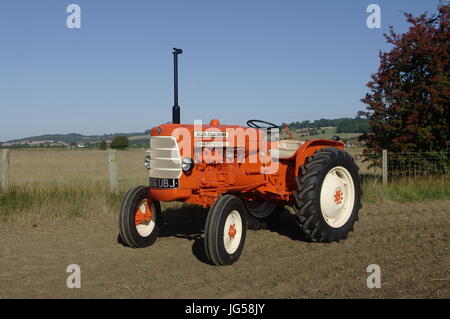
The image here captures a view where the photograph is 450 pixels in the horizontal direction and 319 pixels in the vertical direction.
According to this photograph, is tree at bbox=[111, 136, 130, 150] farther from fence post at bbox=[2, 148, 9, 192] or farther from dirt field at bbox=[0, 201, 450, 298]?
dirt field at bbox=[0, 201, 450, 298]

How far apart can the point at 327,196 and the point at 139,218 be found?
2364 millimetres

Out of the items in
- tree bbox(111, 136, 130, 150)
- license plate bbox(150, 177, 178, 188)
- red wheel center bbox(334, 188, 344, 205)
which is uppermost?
tree bbox(111, 136, 130, 150)

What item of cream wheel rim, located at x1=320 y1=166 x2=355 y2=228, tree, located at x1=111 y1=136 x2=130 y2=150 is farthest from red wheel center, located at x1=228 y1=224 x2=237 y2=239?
tree, located at x1=111 y1=136 x2=130 y2=150

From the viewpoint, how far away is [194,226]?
6957 millimetres

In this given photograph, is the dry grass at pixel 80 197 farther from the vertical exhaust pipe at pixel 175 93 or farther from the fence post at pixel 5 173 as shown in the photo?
the vertical exhaust pipe at pixel 175 93

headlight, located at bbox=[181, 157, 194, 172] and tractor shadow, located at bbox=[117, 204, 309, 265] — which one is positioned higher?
headlight, located at bbox=[181, 157, 194, 172]

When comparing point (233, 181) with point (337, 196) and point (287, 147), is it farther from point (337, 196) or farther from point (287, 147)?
point (337, 196)

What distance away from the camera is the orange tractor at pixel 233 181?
5.00 meters

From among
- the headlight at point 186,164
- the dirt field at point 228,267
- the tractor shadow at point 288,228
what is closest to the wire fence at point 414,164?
the dirt field at point 228,267

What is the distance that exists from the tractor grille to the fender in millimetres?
1575

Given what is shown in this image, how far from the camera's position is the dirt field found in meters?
3.94

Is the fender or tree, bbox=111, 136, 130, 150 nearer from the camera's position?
the fender

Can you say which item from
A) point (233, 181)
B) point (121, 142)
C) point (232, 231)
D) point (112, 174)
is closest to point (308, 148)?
point (233, 181)

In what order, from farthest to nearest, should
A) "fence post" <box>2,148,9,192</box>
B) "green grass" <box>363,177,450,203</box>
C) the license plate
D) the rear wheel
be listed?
"green grass" <box>363,177,450,203</box>
"fence post" <box>2,148,9,192</box>
the license plate
the rear wheel
